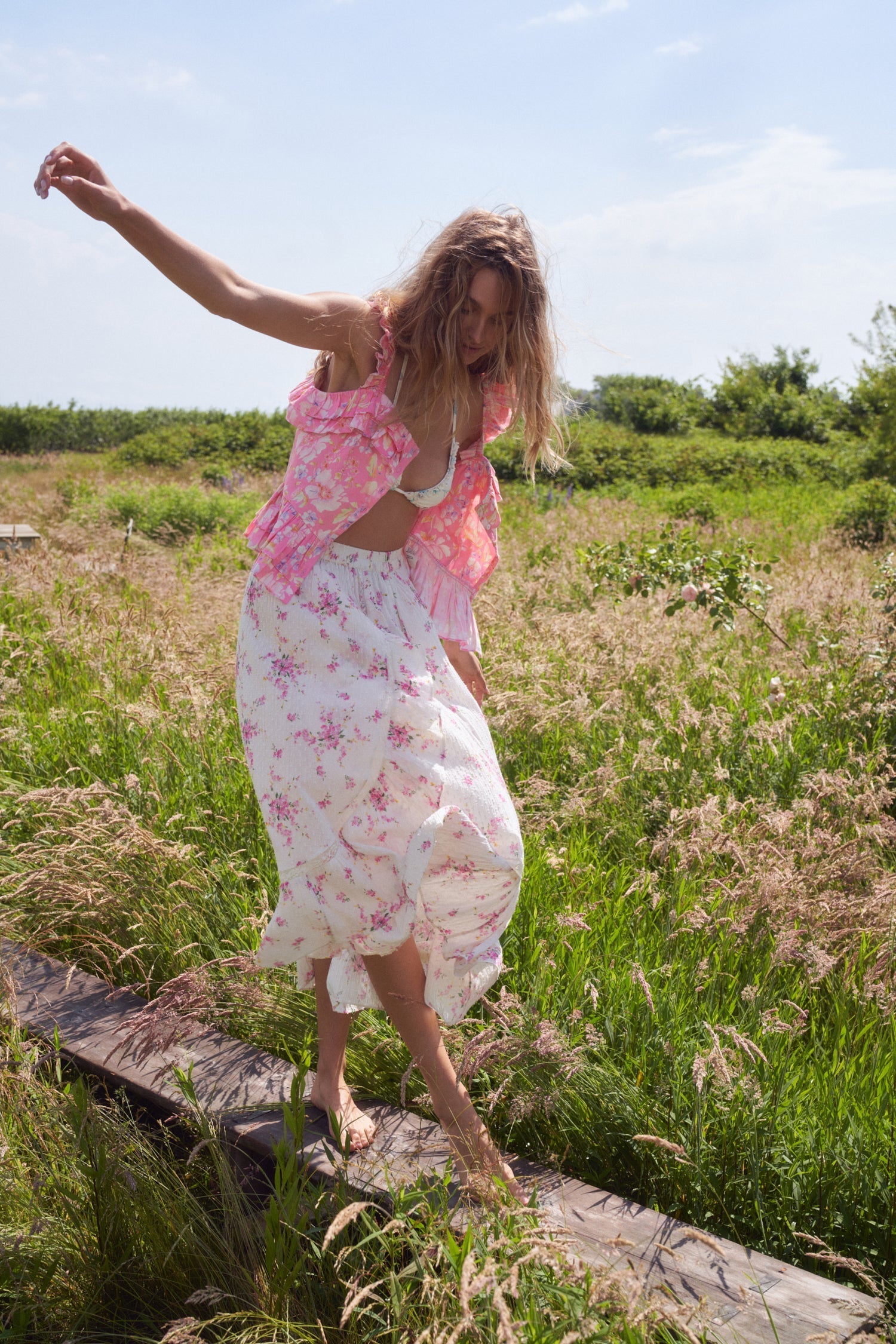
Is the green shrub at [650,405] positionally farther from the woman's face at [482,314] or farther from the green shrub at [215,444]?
the woman's face at [482,314]

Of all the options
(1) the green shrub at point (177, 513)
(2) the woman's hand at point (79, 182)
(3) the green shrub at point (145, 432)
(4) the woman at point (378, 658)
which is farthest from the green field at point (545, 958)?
(3) the green shrub at point (145, 432)

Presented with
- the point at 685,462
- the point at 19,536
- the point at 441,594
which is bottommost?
the point at 19,536

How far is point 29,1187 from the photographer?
5.86 ft

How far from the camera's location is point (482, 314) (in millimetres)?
1944

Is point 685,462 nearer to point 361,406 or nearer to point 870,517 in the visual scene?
point 870,517

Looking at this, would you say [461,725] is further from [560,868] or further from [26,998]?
[26,998]

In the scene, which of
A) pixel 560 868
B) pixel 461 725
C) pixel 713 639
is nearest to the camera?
pixel 461 725

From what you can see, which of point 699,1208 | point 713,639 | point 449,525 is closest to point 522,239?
point 449,525

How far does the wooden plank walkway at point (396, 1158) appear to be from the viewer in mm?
1463

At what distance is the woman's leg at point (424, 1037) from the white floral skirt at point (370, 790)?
34 millimetres

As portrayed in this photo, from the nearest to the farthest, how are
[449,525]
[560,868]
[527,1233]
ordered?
[527,1233]
[449,525]
[560,868]

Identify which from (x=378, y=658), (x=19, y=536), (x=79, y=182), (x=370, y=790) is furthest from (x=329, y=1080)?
(x=19, y=536)

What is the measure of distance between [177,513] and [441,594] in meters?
8.73

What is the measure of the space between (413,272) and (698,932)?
5.52 ft
